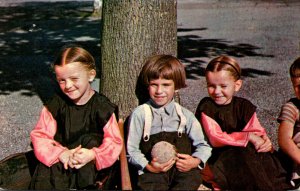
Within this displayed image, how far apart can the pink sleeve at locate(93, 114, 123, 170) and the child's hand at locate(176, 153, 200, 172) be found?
1.29 ft

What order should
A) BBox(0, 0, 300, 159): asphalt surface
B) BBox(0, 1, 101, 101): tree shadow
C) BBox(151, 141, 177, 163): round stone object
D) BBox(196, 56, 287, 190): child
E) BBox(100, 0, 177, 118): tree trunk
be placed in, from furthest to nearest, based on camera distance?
BBox(0, 1, 101, 101): tree shadow → BBox(0, 0, 300, 159): asphalt surface → BBox(100, 0, 177, 118): tree trunk → BBox(196, 56, 287, 190): child → BBox(151, 141, 177, 163): round stone object

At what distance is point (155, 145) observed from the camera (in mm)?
3146

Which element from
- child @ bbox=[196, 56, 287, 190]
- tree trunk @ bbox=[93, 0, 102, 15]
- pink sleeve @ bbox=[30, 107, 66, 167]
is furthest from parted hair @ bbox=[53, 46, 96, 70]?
tree trunk @ bbox=[93, 0, 102, 15]

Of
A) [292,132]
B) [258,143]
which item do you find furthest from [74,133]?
[292,132]

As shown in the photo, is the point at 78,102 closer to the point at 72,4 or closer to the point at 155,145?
the point at 155,145

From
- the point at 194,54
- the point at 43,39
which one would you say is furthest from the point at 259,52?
the point at 43,39

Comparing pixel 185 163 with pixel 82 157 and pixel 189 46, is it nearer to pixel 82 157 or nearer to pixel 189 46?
pixel 82 157

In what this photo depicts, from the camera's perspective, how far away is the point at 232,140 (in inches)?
130

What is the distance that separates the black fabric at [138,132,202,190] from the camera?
3109 mm

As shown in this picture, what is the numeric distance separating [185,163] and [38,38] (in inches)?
338

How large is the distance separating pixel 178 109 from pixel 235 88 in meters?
0.41

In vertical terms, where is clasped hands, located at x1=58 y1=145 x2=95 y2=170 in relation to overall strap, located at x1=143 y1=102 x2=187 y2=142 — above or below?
below

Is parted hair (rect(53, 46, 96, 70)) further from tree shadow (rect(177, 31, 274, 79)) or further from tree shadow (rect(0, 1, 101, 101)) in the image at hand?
tree shadow (rect(177, 31, 274, 79))

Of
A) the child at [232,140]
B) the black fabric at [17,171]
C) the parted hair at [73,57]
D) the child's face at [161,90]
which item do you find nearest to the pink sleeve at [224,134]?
the child at [232,140]
